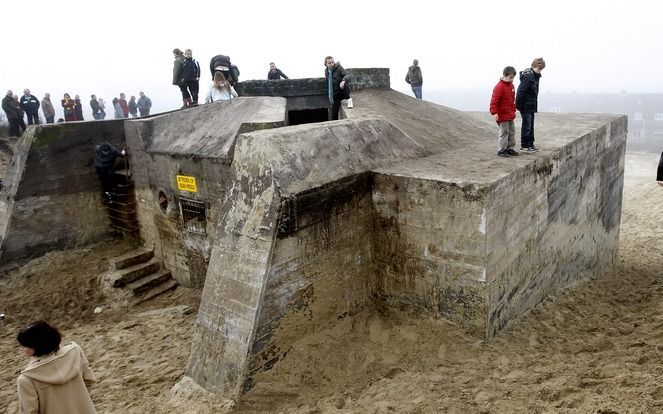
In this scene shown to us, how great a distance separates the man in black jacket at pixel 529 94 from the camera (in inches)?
273

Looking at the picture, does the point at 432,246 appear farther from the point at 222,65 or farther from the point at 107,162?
the point at 222,65

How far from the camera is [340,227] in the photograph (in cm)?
566

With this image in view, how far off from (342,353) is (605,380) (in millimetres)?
2619

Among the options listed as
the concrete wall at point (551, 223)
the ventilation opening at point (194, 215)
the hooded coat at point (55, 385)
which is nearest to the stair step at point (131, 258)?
the ventilation opening at point (194, 215)

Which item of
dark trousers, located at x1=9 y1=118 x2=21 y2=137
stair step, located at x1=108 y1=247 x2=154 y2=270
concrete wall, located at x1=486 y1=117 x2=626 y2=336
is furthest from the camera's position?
dark trousers, located at x1=9 y1=118 x2=21 y2=137

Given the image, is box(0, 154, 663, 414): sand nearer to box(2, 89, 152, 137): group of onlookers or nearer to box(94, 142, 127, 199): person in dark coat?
box(94, 142, 127, 199): person in dark coat

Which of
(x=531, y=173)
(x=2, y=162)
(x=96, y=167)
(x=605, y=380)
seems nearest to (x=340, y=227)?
(x=531, y=173)

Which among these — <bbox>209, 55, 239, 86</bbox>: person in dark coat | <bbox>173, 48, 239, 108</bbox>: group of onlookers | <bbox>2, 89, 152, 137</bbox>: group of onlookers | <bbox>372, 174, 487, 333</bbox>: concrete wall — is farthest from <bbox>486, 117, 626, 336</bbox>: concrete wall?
<bbox>2, 89, 152, 137</bbox>: group of onlookers

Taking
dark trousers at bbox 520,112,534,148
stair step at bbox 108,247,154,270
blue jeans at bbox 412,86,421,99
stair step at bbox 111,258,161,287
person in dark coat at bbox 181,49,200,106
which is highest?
person in dark coat at bbox 181,49,200,106

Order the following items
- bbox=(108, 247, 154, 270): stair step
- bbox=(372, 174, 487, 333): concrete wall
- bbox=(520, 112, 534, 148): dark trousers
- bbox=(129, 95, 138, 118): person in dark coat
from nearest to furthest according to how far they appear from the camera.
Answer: bbox=(372, 174, 487, 333): concrete wall
bbox=(520, 112, 534, 148): dark trousers
bbox=(108, 247, 154, 270): stair step
bbox=(129, 95, 138, 118): person in dark coat

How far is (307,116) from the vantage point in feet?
35.0

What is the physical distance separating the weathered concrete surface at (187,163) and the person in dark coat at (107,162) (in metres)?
0.40

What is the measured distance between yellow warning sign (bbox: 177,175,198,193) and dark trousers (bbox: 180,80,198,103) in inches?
153

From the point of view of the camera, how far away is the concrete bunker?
513 cm
